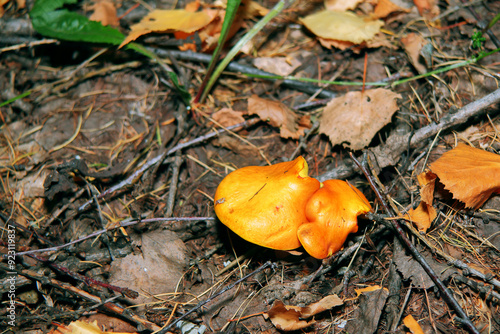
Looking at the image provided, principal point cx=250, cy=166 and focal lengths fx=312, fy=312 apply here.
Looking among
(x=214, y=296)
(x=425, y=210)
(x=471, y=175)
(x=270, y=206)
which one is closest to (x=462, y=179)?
(x=471, y=175)

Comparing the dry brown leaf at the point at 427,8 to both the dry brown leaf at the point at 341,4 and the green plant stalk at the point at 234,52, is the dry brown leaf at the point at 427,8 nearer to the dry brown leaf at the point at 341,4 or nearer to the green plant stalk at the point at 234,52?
the dry brown leaf at the point at 341,4

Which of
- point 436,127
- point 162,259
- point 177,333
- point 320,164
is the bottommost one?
point 177,333

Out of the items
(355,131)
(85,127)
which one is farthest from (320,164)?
(85,127)

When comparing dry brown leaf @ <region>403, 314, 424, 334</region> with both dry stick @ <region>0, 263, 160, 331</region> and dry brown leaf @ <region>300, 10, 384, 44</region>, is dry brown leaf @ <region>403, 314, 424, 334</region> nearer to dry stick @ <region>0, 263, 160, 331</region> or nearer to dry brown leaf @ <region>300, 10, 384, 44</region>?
dry stick @ <region>0, 263, 160, 331</region>

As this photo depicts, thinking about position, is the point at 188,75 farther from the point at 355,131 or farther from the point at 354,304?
the point at 354,304

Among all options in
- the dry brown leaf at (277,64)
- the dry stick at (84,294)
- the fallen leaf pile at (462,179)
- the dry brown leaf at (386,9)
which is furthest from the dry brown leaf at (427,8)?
the dry stick at (84,294)

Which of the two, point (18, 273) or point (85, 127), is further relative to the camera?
point (85, 127)
